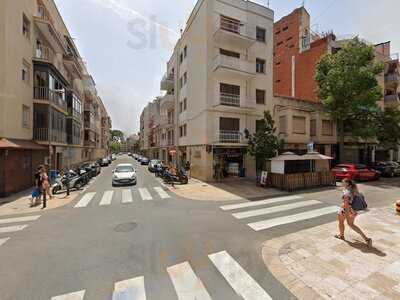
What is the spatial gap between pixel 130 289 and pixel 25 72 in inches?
666

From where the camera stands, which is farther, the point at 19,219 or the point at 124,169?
the point at 124,169

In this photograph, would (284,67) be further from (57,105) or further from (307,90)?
(57,105)

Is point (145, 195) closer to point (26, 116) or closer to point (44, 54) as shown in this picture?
point (26, 116)

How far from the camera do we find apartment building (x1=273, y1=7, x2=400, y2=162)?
821 inches

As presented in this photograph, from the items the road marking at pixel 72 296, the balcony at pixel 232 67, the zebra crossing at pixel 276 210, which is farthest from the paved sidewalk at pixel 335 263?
the balcony at pixel 232 67

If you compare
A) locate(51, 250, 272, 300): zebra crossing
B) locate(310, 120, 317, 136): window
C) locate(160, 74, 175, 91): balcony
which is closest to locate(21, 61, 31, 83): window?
locate(51, 250, 272, 300): zebra crossing

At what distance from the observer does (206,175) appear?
57.3 feet

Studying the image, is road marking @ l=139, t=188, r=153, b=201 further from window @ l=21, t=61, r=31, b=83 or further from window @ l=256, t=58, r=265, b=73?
window @ l=256, t=58, r=265, b=73

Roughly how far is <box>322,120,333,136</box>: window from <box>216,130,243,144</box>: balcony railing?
37.0 feet

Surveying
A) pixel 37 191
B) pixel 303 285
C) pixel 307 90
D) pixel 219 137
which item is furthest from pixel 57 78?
pixel 307 90

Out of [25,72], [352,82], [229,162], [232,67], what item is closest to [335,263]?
[229,162]

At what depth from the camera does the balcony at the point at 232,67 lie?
660 inches

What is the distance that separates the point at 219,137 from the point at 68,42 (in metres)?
22.4

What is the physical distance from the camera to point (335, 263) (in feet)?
15.1
